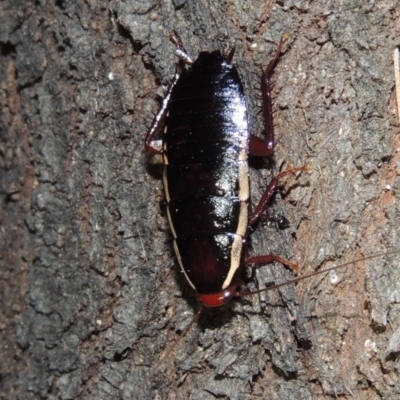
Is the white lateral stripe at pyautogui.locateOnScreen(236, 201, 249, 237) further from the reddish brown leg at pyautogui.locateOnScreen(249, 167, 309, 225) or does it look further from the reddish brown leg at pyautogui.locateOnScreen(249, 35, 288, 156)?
the reddish brown leg at pyautogui.locateOnScreen(249, 35, 288, 156)

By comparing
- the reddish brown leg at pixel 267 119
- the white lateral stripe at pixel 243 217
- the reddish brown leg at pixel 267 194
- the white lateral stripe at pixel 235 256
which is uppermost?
the reddish brown leg at pixel 267 119

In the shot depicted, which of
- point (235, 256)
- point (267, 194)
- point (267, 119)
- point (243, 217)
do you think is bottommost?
point (235, 256)

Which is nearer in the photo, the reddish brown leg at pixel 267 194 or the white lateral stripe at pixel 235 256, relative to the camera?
the reddish brown leg at pixel 267 194

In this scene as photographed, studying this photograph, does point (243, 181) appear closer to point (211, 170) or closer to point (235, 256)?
point (211, 170)

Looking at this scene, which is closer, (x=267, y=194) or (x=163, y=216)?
(x=267, y=194)

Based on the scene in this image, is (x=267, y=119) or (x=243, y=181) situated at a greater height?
(x=267, y=119)

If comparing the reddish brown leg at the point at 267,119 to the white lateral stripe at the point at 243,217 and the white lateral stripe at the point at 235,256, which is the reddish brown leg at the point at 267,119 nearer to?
the white lateral stripe at the point at 243,217

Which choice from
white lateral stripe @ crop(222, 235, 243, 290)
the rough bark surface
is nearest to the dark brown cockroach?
white lateral stripe @ crop(222, 235, 243, 290)

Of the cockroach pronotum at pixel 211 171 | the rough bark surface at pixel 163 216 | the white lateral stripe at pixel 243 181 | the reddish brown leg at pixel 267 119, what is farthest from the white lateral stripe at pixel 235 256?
the reddish brown leg at pixel 267 119

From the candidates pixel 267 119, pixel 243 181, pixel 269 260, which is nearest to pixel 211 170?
pixel 243 181
